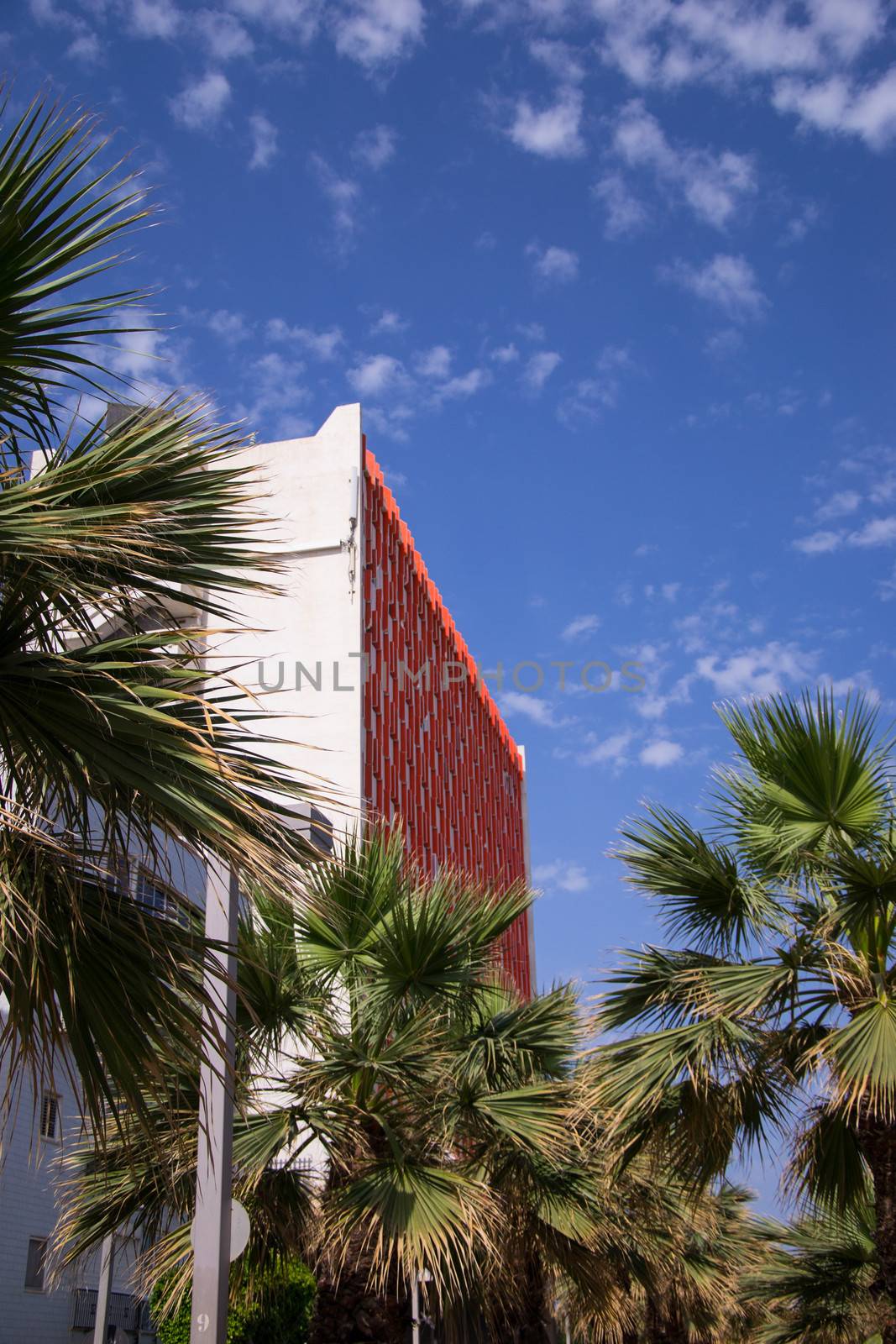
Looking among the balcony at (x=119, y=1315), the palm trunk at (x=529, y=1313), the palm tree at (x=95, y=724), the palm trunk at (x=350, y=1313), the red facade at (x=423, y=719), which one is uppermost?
the red facade at (x=423, y=719)

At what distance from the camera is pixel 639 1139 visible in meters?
11.5

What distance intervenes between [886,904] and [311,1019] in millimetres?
5057

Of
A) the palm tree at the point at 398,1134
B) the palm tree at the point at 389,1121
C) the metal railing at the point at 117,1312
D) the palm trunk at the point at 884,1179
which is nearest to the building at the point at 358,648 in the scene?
the metal railing at the point at 117,1312

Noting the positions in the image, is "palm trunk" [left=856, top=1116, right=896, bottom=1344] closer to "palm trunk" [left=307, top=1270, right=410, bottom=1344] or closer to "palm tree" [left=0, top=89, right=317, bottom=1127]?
"palm trunk" [left=307, top=1270, right=410, bottom=1344]

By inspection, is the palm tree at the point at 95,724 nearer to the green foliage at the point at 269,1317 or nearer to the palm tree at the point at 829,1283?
the green foliage at the point at 269,1317

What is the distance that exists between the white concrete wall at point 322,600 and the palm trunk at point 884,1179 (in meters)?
25.7

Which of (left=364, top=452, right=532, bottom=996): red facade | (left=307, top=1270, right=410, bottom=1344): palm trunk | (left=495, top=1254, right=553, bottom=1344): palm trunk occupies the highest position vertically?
(left=364, top=452, right=532, bottom=996): red facade

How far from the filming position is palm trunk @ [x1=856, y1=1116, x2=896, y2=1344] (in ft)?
35.2

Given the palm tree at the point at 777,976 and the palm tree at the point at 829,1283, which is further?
the palm tree at the point at 829,1283

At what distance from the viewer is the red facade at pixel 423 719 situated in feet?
130

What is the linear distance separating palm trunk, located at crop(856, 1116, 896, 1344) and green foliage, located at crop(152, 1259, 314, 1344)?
18.0ft

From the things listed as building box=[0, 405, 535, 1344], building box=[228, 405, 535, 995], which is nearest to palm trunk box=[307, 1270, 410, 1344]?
building box=[0, 405, 535, 1344]

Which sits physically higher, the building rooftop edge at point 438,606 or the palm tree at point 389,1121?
the building rooftop edge at point 438,606

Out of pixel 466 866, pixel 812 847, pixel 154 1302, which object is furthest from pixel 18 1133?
pixel 466 866
